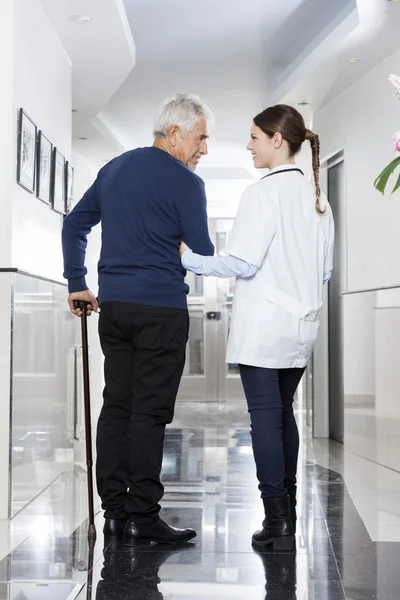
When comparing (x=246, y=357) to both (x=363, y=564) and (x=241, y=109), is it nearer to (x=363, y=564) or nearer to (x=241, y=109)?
(x=363, y=564)

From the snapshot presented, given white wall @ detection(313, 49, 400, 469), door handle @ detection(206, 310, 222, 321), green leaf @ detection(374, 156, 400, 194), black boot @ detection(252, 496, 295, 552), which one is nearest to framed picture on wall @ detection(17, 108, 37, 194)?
black boot @ detection(252, 496, 295, 552)

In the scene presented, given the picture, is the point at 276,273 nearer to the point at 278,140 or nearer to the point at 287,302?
the point at 287,302

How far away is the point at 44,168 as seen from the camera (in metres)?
4.21

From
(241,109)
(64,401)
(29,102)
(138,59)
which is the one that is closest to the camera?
(29,102)

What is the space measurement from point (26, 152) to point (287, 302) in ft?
5.35

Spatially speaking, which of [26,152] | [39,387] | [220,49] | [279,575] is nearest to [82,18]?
[26,152]

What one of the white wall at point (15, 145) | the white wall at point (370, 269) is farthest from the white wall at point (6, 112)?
the white wall at point (370, 269)

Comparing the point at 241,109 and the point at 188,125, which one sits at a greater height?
the point at 241,109

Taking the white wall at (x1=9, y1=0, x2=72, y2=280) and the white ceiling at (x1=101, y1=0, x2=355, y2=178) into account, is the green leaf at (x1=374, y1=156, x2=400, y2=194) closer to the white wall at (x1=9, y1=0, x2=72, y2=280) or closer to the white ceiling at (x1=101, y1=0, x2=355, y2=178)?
the white wall at (x1=9, y1=0, x2=72, y2=280)

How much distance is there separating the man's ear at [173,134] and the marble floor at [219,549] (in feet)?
4.09

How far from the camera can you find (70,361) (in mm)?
4637

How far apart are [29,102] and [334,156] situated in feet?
8.94

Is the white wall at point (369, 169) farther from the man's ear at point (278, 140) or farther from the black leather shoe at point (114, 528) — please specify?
the black leather shoe at point (114, 528)

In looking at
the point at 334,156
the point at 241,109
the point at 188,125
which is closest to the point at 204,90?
the point at 241,109
